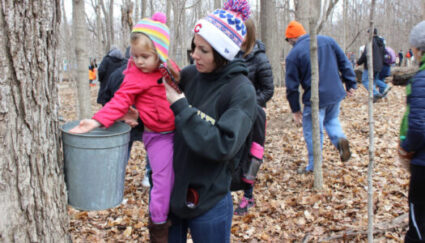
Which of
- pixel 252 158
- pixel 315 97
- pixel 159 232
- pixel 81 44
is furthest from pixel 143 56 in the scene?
pixel 81 44

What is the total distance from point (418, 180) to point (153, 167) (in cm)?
183

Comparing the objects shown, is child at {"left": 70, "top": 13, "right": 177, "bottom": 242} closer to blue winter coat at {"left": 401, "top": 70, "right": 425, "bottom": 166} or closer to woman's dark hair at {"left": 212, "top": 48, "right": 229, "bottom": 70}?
woman's dark hair at {"left": 212, "top": 48, "right": 229, "bottom": 70}

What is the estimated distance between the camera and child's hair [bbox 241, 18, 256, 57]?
330cm

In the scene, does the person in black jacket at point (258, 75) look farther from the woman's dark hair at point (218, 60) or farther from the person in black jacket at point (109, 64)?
the person in black jacket at point (109, 64)

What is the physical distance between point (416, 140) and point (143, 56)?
193 cm

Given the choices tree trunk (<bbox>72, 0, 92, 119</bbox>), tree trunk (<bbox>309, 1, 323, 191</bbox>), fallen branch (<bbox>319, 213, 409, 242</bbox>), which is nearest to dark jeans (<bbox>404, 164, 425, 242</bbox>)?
fallen branch (<bbox>319, 213, 409, 242</bbox>)

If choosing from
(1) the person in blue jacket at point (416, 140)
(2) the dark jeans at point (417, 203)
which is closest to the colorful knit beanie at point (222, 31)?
(1) the person in blue jacket at point (416, 140)

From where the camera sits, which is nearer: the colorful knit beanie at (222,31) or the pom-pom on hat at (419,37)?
the colorful knit beanie at (222,31)

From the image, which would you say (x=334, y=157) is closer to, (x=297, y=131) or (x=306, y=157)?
(x=306, y=157)

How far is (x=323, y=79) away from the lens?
4.35 m

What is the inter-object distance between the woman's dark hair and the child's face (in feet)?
2.01

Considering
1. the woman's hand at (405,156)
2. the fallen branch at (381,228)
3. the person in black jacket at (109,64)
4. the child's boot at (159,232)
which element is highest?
the person in black jacket at (109,64)

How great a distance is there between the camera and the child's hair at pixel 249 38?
330 cm

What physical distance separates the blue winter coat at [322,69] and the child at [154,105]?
8.12 ft
